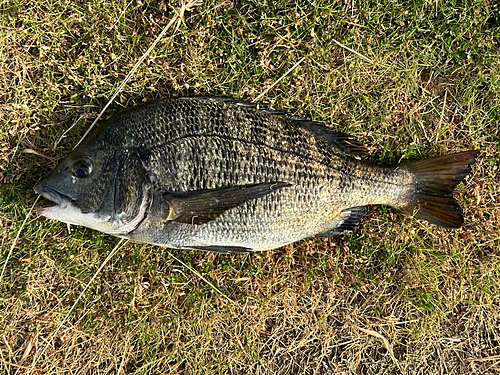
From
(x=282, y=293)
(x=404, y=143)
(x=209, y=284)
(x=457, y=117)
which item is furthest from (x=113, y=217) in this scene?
(x=457, y=117)

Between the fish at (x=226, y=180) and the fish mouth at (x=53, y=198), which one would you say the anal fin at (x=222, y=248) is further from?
the fish mouth at (x=53, y=198)

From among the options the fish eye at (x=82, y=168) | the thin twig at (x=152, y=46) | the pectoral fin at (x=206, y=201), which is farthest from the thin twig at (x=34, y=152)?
the pectoral fin at (x=206, y=201)

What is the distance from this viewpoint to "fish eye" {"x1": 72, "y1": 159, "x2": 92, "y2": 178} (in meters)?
2.43

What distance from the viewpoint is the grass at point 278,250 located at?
9.68 ft

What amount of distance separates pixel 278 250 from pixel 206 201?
35.9 inches

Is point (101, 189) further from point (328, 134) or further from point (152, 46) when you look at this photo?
point (328, 134)

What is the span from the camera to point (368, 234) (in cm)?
309

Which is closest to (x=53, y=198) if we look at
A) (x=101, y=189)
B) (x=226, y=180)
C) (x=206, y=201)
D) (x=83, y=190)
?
(x=83, y=190)

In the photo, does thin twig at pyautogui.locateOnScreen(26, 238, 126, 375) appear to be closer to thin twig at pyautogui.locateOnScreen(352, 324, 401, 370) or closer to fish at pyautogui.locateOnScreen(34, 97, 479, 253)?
fish at pyautogui.locateOnScreen(34, 97, 479, 253)

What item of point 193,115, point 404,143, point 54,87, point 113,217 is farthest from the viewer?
point 404,143

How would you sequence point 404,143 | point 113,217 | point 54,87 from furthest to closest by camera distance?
point 404,143
point 54,87
point 113,217

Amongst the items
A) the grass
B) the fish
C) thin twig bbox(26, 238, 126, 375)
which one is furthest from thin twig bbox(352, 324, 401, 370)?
thin twig bbox(26, 238, 126, 375)

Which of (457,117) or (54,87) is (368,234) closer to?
(457,117)

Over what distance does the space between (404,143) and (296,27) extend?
1.26 metres
